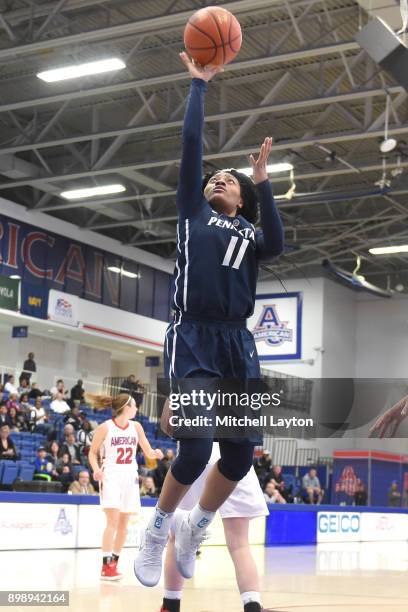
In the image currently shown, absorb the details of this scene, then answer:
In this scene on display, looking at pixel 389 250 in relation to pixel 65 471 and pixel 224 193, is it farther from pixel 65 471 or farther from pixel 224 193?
pixel 224 193

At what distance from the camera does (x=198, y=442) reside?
14.4 feet

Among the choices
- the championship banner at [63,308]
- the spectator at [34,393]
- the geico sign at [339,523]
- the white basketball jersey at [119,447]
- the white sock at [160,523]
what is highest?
the championship banner at [63,308]

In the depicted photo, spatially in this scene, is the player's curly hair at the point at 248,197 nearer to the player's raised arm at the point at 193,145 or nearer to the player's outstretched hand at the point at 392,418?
the player's raised arm at the point at 193,145

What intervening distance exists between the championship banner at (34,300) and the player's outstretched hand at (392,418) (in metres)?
22.4

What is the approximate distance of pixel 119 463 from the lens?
31.0ft

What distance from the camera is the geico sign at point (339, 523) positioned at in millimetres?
19766

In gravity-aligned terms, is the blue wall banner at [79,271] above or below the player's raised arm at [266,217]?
above

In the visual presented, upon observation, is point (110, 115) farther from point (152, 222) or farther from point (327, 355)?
point (327, 355)

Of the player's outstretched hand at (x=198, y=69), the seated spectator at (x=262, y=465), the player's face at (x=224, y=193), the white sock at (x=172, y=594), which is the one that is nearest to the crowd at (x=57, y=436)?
the seated spectator at (x=262, y=465)

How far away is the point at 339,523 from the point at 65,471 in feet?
21.4

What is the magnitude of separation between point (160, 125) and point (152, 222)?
976cm

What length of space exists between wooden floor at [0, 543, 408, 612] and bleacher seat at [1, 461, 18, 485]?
3.64 metres

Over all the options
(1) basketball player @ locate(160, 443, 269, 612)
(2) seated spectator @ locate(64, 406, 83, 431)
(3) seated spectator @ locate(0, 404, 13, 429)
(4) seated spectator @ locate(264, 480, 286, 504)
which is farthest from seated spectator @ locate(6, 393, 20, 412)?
(1) basketball player @ locate(160, 443, 269, 612)

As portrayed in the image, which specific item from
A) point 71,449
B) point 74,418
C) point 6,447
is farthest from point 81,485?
point 74,418
